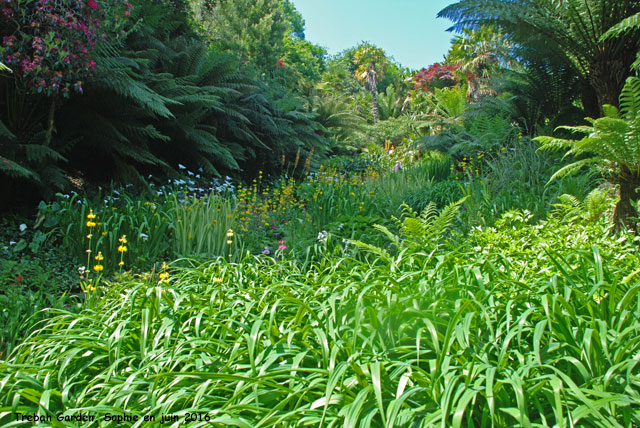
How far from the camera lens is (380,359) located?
4.45 feet

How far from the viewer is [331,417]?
1.15 m

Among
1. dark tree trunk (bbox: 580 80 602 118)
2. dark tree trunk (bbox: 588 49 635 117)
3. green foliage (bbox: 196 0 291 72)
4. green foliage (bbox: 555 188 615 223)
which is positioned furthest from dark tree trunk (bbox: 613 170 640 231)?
green foliage (bbox: 196 0 291 72)

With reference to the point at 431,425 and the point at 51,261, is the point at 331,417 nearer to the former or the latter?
the point at 431,425

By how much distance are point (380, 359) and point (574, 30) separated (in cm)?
615

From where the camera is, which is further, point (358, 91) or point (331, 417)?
point (358, 91)

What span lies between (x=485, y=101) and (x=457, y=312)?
761 cm

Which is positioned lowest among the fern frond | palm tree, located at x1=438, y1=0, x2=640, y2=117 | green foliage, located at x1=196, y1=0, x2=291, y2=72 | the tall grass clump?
the tall grass clump

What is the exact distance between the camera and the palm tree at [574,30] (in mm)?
5504

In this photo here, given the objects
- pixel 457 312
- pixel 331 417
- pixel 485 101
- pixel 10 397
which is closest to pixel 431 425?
pixel 331 417

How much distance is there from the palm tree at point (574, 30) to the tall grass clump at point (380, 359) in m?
4.62

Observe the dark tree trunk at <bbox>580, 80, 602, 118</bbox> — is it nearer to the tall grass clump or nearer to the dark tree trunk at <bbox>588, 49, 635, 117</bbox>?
the dark tree trunk at <bbox>588, 49, 635, 117</bbox>

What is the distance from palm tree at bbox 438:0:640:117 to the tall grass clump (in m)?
4.62

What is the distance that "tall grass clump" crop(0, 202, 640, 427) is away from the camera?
114cm

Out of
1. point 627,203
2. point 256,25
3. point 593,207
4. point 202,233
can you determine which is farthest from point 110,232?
point 256,25
